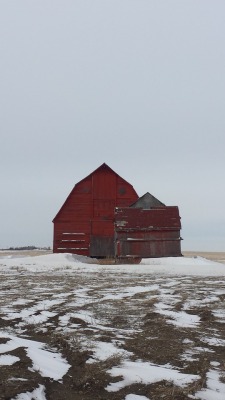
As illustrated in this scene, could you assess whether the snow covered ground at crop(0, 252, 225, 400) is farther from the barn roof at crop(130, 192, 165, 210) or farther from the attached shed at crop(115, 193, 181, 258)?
the barn roof at crop(130, 192, 165, 210)

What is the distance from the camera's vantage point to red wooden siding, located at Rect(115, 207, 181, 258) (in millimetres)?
27938

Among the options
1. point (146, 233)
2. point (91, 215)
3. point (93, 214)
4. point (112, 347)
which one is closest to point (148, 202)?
point (146, 233)

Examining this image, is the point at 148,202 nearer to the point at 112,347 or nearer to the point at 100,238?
the point at 100,238

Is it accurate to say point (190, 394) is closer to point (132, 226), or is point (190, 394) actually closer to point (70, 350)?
point (70, 350)

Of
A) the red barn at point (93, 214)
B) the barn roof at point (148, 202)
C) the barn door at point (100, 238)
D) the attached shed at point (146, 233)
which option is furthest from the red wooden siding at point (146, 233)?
the barn door at point (100, 238)

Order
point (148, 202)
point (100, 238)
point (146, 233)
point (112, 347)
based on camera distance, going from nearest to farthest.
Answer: point (112, 347)
point (146, 233)
point (148, 202)
point (100, 238)

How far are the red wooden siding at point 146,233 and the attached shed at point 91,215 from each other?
5627 mm

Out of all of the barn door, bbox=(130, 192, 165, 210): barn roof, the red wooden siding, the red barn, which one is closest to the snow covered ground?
the red wooden siding

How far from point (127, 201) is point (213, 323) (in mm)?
27997

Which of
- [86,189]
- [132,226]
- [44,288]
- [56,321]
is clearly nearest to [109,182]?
[86,189]

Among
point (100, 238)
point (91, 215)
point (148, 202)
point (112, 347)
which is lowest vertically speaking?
point (112, 347)

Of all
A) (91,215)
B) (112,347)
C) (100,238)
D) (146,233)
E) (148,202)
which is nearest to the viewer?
(112,347)

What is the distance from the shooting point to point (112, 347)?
500cm

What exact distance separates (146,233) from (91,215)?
7.21m
